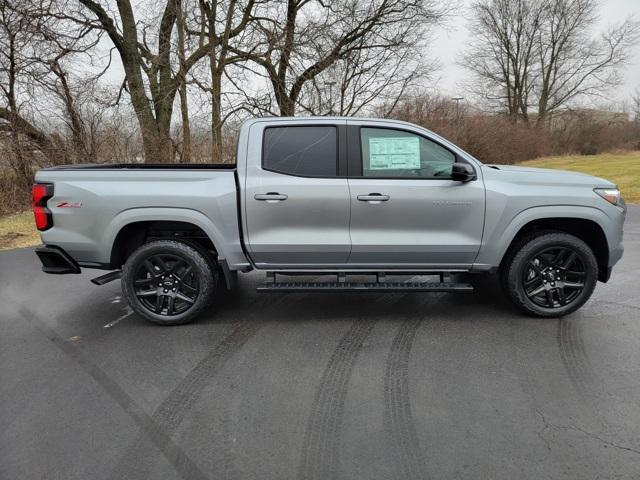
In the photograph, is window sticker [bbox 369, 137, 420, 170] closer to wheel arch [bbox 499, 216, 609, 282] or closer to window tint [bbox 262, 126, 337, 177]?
window tint [bbox 262, 126, 337, 177]

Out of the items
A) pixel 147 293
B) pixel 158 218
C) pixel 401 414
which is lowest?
pixel 401 414

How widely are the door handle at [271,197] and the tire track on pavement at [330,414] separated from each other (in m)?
1.38

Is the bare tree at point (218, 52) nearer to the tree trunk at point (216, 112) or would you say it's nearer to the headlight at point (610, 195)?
the tree trunk at point (216, 112)

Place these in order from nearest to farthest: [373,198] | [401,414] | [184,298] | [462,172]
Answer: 1. [401,414]
2. [462,172]
3. [373,198]
4. [184,298]

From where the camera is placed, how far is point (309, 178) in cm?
381

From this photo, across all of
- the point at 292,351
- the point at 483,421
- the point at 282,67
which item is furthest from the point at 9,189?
the point at 483,421

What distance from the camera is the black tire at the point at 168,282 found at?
3.85 meters

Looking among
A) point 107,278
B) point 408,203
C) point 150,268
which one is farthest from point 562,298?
point 107,278

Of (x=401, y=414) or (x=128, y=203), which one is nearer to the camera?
(x=401, y=414)

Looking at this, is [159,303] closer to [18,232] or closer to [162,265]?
[162,265]

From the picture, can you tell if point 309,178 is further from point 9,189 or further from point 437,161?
point 9,189

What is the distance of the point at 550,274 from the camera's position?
3.94 metres

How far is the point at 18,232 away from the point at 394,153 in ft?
30.4

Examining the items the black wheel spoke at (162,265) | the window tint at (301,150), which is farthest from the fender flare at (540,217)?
the black wheel spoke at (162,265)
